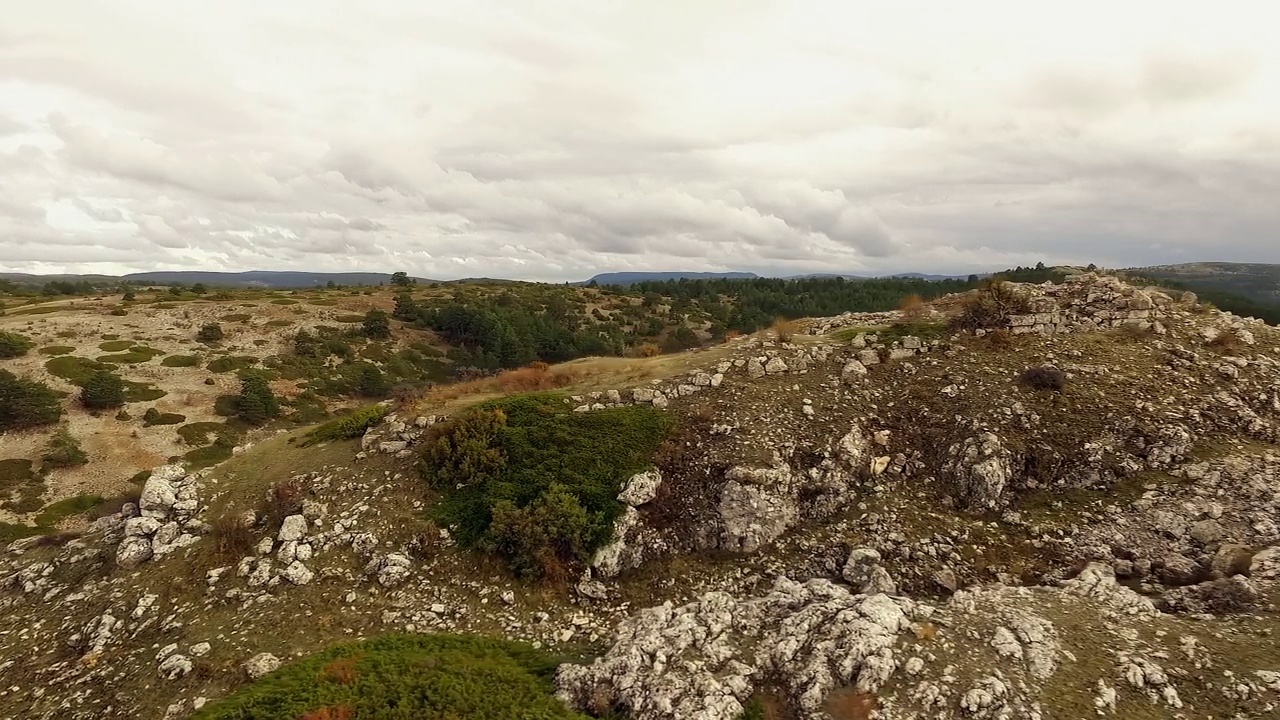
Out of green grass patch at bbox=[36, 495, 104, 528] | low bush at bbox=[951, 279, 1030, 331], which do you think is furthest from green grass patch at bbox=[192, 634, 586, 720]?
green grass patch at bbox=[36, 495, 104, 528]

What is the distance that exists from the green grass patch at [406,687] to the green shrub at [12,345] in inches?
2613

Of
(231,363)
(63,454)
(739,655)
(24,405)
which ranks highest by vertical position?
(231,363)

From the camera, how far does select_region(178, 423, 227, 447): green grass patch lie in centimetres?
5400

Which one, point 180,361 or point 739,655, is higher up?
point 180,361

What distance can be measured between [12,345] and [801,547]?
77350 mm

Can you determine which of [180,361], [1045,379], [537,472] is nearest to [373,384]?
[180,361]

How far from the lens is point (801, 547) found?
2252 cm

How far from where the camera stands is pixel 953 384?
90.5 feet

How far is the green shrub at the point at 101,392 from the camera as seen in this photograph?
2115 inches

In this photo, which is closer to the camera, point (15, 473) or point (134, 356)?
point (15, 473)

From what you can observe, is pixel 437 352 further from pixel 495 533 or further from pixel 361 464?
pixel 495 533

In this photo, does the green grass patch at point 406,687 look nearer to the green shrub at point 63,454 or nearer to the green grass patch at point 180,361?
the green shrub at point 63,454

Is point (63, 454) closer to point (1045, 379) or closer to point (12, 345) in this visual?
point (12, 345)

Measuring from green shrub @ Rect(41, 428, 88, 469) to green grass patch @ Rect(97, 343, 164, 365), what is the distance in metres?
16.6
